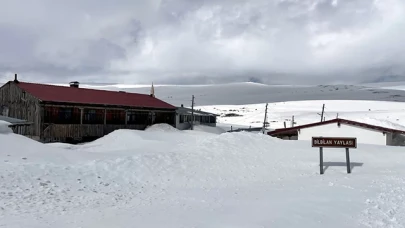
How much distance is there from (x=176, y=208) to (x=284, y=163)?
1235 cm

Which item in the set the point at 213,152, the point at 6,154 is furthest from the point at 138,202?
the point at 213,152

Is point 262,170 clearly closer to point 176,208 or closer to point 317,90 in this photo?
point 176,208

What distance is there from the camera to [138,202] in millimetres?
12297

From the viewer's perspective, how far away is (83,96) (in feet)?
144

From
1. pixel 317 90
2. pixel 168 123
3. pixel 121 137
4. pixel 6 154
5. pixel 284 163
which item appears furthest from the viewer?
pixel 317 90

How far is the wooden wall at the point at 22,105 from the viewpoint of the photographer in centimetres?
3800

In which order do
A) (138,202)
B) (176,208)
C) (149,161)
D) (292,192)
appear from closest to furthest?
(176,208) < (138,202) < (292,192) < (149,161)

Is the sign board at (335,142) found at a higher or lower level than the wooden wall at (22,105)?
lower

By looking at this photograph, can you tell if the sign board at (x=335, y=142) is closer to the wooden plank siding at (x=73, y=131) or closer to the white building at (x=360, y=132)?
the white building at (x=360, y=132)

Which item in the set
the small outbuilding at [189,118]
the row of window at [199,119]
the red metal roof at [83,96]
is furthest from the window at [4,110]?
the row of window at [199,119]

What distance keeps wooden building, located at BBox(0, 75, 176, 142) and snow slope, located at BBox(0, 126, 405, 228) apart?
1719 cm

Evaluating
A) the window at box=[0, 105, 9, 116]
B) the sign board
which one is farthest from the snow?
the window at box=[0, 105, 9, 116]

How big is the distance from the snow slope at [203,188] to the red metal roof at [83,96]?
18967 millimetres

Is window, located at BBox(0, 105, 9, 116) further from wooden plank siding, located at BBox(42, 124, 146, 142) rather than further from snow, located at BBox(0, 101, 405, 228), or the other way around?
snow, located at BBox(0, 101, 405, 228)
